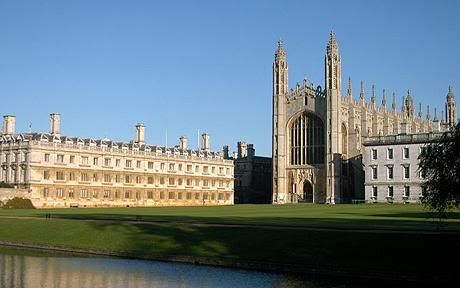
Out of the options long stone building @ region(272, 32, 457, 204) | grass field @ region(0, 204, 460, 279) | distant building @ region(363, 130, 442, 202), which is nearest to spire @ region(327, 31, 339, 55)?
long stone building @ region(272, 32, 457, 204)

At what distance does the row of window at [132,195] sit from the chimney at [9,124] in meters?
11.4

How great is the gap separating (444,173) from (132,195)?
6452cm

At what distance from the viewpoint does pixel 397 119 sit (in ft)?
363

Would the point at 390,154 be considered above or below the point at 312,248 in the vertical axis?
above

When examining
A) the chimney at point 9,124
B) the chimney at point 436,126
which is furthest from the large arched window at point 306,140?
the chimney at point 9,124

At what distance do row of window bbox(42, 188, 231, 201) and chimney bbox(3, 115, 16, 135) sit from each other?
11430 mm

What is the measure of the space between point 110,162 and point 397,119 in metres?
52.2

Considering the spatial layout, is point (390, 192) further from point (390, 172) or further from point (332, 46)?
point (332, 46)

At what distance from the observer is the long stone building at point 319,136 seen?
92.9 meters

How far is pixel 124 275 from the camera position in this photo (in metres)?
23.8

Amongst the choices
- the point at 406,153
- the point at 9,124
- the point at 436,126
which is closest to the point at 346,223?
the point at 406,153

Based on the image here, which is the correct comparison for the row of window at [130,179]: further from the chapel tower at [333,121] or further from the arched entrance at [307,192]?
the chapel tower at [333,121]

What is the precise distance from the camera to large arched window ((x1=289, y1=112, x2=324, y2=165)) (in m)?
96.5

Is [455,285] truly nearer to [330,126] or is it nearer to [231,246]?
[231,246]
